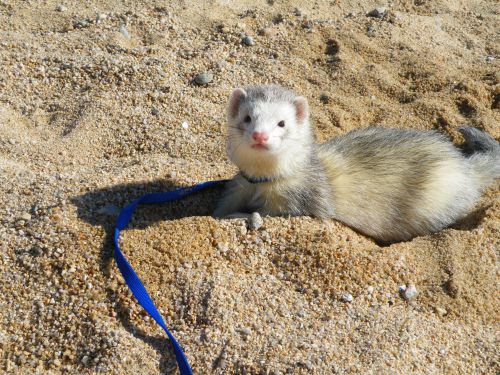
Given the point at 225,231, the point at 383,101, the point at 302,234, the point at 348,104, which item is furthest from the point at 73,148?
the point at 383,101

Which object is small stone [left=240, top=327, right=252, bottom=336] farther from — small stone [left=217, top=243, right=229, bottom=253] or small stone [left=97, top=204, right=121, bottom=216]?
small stone [left=97, top=204, right=121, bottom=216]

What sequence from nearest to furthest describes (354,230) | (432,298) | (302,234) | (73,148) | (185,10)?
1. (432,298)
2. (302,234)
3. (354,230)
4. (73,148)
5. (185,10)

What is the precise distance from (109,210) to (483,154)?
112 inches

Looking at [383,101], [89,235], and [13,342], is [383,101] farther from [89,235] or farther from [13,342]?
[13,342]

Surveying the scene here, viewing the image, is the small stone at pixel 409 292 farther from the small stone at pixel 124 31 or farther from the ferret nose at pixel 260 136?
the small stone at pixel 124 31

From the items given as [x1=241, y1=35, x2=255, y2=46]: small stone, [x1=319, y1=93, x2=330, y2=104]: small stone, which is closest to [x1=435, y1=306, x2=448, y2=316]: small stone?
[x1=319, y1=93, x2=330, y2=104]: small stone

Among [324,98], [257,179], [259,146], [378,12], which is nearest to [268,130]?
[259,146]

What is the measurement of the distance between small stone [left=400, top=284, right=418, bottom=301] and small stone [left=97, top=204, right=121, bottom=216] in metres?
1.90

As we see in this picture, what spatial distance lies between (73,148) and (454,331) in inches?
121

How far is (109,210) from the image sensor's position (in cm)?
398

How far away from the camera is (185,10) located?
6.55 meters

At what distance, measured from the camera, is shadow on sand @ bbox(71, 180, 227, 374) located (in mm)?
3229

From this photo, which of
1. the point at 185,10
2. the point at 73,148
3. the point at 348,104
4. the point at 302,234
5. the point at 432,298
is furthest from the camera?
the point at 185,10

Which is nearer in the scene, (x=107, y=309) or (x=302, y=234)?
(x=107, y=309)
